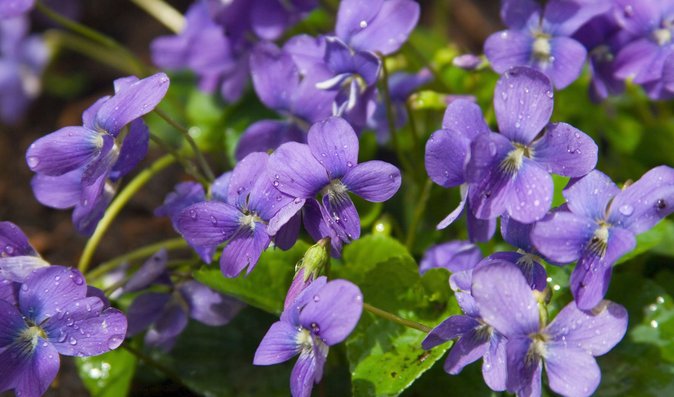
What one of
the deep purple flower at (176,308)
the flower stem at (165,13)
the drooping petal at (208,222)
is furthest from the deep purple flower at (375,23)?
the flower stem at (165,13)

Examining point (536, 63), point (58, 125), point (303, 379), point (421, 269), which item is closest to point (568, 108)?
point (536, 63)

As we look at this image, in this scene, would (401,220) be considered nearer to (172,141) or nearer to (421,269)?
(421,269)

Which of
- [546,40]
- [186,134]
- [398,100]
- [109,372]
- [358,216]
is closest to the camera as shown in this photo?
[358,216]

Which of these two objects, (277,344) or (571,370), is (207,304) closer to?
(277,344)

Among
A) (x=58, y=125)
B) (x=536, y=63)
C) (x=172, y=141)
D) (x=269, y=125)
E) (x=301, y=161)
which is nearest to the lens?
(x=301, y=161)

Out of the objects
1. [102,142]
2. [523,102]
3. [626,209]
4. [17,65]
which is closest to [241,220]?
[102,142]

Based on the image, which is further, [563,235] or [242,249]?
[242,249]

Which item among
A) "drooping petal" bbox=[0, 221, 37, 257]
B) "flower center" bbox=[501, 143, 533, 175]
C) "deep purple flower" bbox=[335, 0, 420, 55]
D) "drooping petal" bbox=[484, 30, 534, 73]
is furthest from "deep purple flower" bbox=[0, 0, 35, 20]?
"flower center" bbox=[501, 143, 533, 175]
